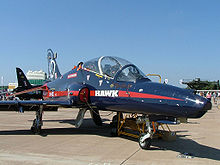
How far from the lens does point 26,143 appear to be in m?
7.76

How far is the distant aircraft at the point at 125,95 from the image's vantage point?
18.5ft

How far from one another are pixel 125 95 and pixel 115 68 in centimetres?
136

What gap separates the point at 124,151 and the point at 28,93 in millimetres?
8865

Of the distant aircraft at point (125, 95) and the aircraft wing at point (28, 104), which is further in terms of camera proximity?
the aircraft wing at point (28, 104)

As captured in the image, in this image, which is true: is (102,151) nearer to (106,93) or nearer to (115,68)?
(106,93)

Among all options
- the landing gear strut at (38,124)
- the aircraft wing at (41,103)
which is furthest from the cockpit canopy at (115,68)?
the landing gear strut at (38,124)

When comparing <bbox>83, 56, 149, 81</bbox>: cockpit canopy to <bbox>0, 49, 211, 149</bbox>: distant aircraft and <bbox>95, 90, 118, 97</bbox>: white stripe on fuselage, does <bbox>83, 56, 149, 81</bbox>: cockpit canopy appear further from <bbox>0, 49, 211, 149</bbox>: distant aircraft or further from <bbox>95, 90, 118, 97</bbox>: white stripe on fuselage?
<bbox>95, 90, 118, 97</bbox>: white stripe on fuselage

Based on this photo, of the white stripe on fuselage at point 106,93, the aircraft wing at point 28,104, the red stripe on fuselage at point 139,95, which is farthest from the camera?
the aircraft wing at point 28,104

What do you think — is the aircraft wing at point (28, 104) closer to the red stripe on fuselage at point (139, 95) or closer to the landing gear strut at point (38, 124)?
the landing gear strut at point (38, 124)

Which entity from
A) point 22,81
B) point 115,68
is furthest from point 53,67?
point 115,68

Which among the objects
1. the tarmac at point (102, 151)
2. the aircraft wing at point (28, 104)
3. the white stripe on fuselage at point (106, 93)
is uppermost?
the white stripe on fuselage at point (106, 93)

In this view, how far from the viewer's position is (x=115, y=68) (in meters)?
8.02

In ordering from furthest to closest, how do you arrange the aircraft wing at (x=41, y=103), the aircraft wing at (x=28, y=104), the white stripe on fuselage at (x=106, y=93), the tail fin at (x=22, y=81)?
1. the tail fin at (x=22, y=81)
2. the aircraft wing at (x=28, y=104)
3. the aircraft wing at (x=41, y=103)
4. the white stripe on fuselage at (x=106, y=93)

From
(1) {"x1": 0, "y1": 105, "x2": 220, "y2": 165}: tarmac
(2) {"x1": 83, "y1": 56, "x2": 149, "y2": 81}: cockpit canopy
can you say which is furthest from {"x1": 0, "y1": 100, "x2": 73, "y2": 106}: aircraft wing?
(2) {"x1": 83, "y1": 56, "x2": 149, "y2": 81}: cockpit canopy
